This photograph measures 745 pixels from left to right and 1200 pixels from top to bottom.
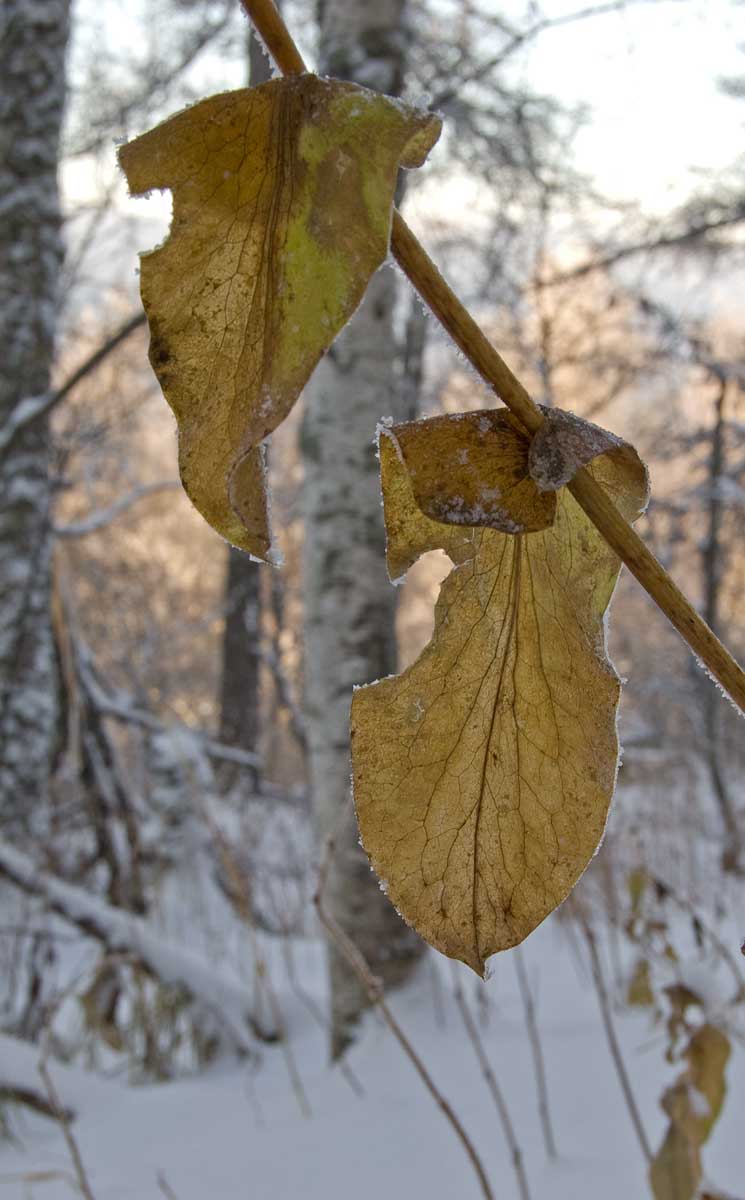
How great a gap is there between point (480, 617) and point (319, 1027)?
1999 millimetres

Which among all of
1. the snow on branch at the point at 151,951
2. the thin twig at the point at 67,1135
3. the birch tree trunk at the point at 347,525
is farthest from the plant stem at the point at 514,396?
the snow on branch at the point at 151,951

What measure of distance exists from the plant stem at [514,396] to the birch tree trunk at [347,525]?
170 cm

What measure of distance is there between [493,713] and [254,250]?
97 millimetres

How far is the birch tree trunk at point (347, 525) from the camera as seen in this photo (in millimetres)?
1909

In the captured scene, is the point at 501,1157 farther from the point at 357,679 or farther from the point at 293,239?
the point at 293,239

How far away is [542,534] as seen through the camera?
204 mm

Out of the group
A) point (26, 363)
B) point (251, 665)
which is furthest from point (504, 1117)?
point (251, 665)

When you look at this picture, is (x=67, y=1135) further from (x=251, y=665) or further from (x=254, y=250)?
(x=251, y=665)

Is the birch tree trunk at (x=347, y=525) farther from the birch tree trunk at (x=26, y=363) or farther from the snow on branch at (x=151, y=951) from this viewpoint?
the birch tree trunk at (x=26, y=363)

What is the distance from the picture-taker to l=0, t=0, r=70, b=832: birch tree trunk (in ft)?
9.39

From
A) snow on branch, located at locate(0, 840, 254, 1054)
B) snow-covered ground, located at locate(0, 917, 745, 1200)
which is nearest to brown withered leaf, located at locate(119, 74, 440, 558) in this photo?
snow-covered ground, located at locate(0, 917, 745, 1200)

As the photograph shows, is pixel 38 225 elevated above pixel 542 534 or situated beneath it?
elevated above

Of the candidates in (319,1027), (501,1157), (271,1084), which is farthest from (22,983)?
(501,1157)

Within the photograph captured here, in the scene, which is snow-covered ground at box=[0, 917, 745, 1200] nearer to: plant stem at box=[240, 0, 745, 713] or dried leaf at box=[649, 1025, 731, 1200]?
dried leaf at box=[649, 1025, 731, 1200]
